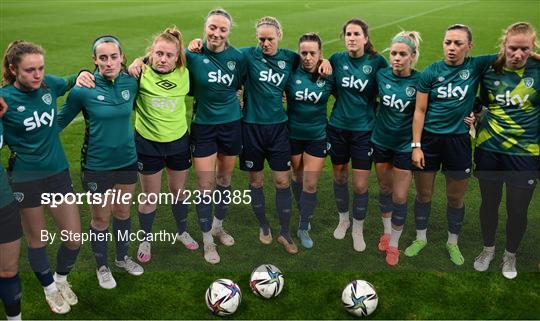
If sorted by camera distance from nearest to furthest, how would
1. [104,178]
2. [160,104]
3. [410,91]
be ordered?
[104,178] → [160,104] → [410,91]

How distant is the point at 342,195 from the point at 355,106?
3.32 ft

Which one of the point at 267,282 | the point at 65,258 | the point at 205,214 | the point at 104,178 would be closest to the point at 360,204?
the point at 267,282

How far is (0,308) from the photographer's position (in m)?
4.46

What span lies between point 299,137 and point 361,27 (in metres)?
1.15

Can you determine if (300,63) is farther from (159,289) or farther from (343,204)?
(159,289)

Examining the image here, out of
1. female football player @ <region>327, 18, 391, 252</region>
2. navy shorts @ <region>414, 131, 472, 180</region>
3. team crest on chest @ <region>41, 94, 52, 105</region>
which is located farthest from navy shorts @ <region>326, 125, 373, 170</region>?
team crest on chest @ <region>41, 94, 52, 105</region>

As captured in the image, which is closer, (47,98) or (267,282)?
(47,98)

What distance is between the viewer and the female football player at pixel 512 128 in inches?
177

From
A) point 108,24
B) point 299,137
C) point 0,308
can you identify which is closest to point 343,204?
point 299,137

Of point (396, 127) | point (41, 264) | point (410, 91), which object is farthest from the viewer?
point (396, 127)

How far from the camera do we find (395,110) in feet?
16.3

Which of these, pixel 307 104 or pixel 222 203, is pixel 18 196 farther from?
pixel 307 104

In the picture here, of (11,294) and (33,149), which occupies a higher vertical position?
(33,149)

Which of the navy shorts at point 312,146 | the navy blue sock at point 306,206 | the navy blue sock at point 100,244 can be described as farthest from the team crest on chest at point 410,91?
the navy blue sock at point 100,244
